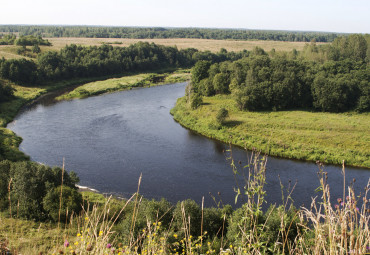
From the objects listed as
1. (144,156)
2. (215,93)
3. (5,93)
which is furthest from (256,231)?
(5,93)

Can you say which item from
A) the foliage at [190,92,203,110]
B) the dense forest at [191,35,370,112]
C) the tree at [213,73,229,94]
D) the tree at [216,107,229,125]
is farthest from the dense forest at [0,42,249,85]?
the tree at [216,107,229,125]

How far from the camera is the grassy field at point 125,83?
57.4 meters

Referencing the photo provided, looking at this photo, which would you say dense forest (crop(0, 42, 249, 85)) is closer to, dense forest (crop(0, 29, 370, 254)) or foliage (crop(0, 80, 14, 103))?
dense forest (crop(0, 29, 370, 254))

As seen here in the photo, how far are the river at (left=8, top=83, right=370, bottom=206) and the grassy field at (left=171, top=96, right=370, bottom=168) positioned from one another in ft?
4.90

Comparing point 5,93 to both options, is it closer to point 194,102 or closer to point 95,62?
point 95,62

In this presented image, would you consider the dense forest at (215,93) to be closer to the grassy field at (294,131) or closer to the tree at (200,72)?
the tree at (200,72)

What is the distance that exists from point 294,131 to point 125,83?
41.0m

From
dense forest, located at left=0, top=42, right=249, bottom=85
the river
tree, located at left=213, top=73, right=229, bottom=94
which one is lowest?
the river

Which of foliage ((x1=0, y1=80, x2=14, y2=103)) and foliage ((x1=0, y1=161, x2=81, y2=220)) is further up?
foliage ((x1=0, y1=80, x2=14, y2=103))

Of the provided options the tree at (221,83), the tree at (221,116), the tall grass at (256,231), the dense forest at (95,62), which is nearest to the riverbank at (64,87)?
the dense forest at (95,62)

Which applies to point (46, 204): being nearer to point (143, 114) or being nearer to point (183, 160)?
point (183, 160)

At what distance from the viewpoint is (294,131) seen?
35438mm

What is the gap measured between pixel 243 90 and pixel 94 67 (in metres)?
42.6

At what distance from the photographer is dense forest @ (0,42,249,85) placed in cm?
6047
